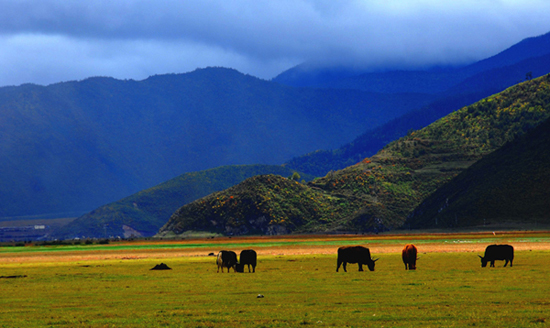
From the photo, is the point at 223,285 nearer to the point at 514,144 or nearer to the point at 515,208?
the point at 515,208

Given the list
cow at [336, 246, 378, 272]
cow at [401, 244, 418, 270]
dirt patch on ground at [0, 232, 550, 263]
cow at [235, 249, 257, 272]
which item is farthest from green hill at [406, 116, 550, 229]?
cow at [235, 249, 257, 272]

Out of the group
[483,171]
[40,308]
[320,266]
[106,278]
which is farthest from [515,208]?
[40,308]

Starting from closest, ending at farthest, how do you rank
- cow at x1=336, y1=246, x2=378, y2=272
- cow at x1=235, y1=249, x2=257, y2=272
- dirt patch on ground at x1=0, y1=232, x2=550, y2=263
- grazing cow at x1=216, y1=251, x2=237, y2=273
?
cow at x1=336, y1=246, x2=378, y2=272, cow at x1=235, y1=249, x2=257, y2=272, grazing cow at x1=216, y1=251, x2=237, y2=273, dirt patch on ground at x1=0, y1=232, x2=550, y2=263

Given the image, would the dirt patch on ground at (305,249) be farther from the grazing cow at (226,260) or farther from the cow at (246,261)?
the grazing cow at (226,260)

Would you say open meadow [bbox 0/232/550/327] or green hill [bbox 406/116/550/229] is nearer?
open meadow [bbox 0/232/550/327]

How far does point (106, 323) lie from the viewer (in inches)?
1080

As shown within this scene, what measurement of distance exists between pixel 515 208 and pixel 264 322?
15469cm

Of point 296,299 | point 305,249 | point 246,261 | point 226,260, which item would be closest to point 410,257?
point 246,261

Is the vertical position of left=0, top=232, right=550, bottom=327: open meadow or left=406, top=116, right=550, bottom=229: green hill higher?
left=406, top=116, right=550, bottom=229: green hill

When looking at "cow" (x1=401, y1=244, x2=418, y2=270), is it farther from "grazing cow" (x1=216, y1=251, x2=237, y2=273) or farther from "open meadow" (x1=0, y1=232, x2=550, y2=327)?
"grazing cow" (x1=216, y1=251, x2=237, y2=273)

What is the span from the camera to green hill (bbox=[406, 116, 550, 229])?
165 meters

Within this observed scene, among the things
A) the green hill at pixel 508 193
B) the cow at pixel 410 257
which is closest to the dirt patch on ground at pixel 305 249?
the cow at pixel 410 257

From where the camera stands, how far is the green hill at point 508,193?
541ft

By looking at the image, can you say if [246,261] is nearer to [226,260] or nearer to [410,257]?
[226,260]
